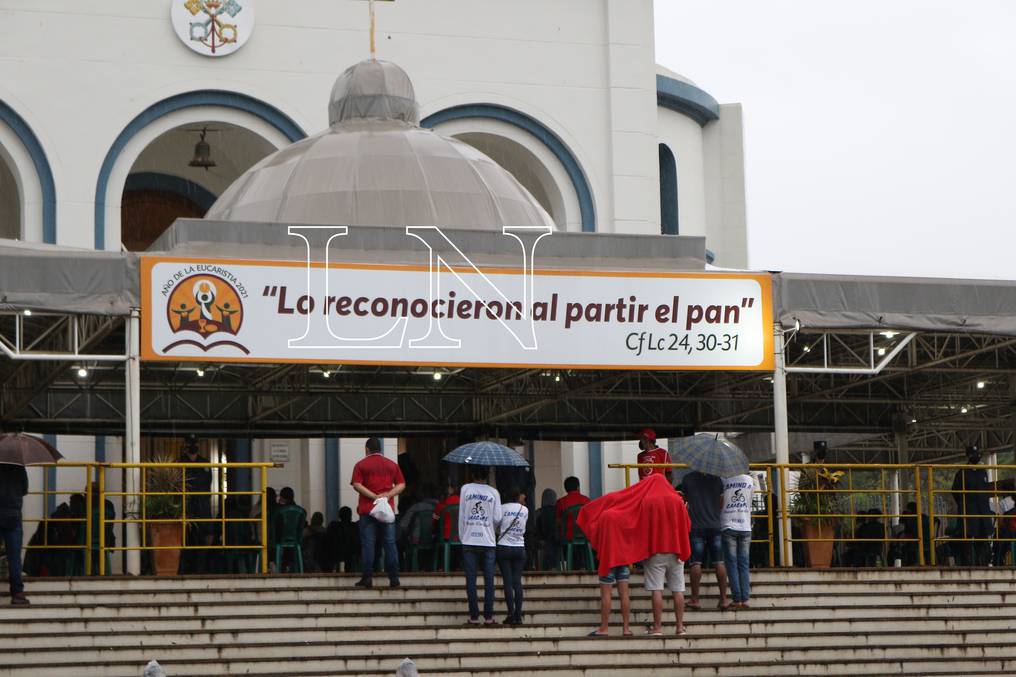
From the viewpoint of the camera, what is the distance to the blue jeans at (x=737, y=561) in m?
18.0

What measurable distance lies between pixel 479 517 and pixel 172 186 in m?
18.6

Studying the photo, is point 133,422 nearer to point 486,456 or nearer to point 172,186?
point 486,456

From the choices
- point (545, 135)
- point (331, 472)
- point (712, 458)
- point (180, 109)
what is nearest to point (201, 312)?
point (712, 458)

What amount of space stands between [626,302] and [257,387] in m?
8.55

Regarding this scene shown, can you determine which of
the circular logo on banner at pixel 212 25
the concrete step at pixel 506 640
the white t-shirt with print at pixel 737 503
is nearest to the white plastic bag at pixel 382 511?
the concrete step at pixel 506 640

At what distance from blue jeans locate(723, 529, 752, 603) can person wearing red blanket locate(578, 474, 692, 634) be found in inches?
38.8

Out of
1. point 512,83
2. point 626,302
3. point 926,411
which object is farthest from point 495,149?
point 626,302

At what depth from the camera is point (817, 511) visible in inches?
796

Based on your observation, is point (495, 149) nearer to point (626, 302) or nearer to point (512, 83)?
point (512, 83)

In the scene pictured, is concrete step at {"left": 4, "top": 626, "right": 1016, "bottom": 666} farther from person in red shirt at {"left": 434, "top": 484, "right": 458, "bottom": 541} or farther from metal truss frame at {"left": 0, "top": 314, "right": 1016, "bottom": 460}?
metal truss frame at {"left": 0, "top": 314, "right": 1016, "bottom": 460}

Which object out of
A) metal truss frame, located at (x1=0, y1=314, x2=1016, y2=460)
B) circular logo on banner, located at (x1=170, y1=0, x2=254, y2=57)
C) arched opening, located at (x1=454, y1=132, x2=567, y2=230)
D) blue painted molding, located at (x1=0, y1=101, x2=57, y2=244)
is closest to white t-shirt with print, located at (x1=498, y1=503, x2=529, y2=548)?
metal truss frame, located at (x1=0, y1=314, x2=1016, y2=460)

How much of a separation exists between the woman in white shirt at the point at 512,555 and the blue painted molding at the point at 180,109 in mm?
13179

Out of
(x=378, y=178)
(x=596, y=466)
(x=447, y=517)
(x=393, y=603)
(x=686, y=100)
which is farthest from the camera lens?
(x=686, y=100)

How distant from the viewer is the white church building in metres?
28.4
